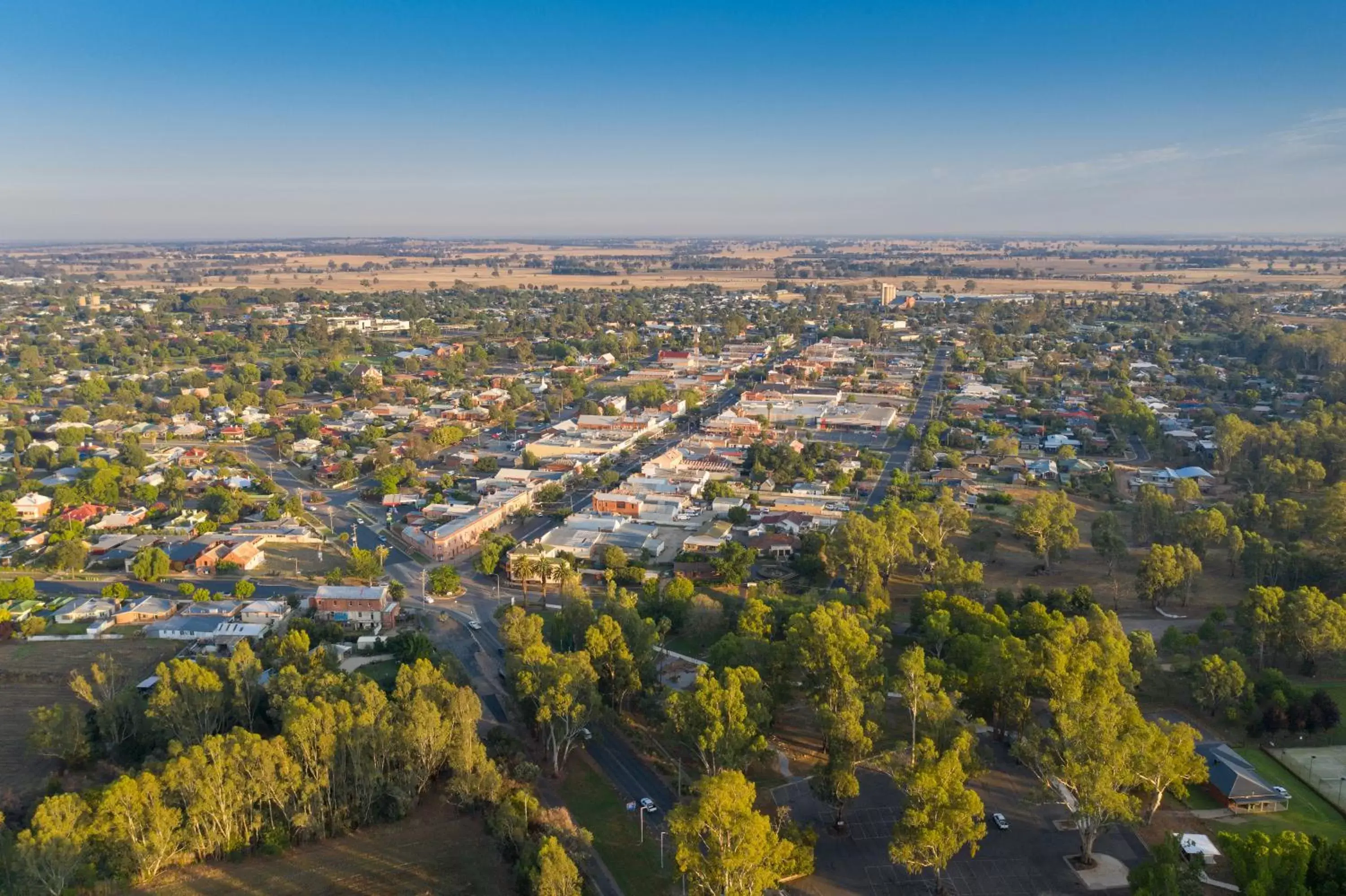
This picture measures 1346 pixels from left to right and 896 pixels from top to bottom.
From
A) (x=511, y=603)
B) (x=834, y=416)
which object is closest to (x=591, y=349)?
(x=834, y=416)

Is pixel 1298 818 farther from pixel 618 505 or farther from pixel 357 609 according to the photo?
pixel 618 505

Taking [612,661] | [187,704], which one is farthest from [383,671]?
[612,661]

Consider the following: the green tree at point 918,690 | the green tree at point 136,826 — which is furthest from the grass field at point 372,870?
the green tree at point 918,690

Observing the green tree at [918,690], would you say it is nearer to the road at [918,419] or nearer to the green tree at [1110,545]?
the green tree at [1110,545]

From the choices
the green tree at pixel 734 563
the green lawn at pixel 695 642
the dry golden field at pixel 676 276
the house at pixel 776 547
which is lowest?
the green lawn at pixel 695 642

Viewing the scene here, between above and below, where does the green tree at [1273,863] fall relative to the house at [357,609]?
above

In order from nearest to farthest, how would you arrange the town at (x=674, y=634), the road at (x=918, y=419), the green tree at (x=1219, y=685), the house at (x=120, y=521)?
the town at (x=674, y=634) < the green tree at (x=1219, y=685) < the house at (x=120, y=521) < the road at (x=918, y=419)
